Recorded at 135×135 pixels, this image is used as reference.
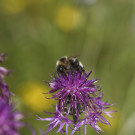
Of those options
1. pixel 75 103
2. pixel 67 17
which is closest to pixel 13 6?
pixel 67 17

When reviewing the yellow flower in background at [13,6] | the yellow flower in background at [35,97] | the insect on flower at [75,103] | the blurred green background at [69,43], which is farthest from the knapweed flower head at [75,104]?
the yellow flower in background at [13,6]

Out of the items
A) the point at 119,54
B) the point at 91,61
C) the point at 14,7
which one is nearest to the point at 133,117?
the point at 91,61

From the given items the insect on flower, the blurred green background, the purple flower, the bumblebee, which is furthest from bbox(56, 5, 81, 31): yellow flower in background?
the purple flower

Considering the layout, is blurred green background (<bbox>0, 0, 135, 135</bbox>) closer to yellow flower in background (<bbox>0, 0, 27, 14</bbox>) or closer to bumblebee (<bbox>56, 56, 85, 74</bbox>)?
yellow flower in background (<bbox>0, 0, 27, 14</bbox>)

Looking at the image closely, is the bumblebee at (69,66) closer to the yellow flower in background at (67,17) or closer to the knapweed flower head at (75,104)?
the knapweed flower head at (75,104)

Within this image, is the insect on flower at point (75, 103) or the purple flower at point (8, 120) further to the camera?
the insect on flower at point (75, 103)

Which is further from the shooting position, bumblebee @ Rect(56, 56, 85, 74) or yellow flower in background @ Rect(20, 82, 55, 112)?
yellow flower in background @ Rect(20, 82, 55, 112)

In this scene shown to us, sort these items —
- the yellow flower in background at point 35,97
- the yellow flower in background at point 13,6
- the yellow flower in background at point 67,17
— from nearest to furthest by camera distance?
the yellow flower in background at point 35,97, the yellow flower in background at point 67,17, the yellow flower in background at point 13,6
